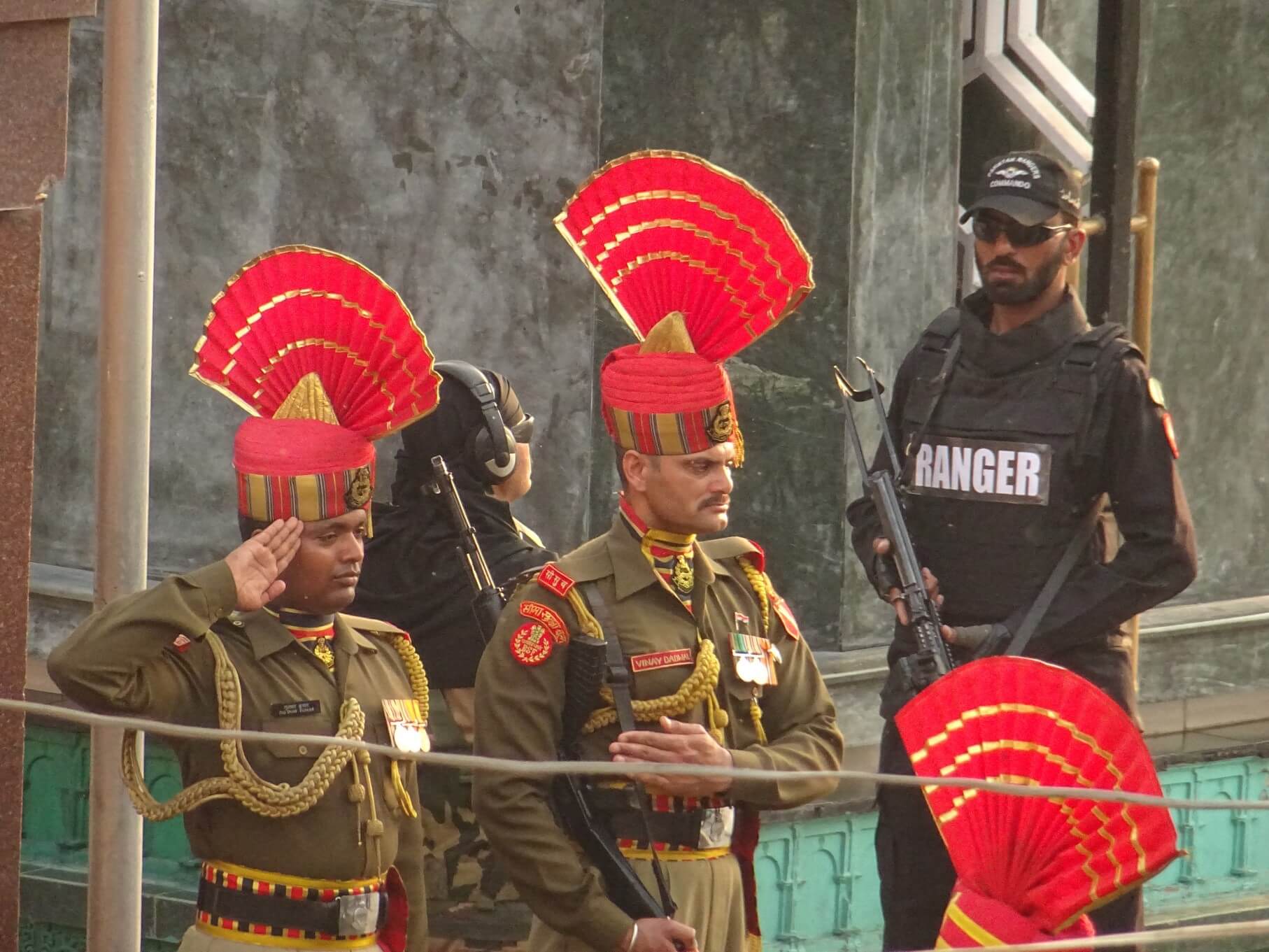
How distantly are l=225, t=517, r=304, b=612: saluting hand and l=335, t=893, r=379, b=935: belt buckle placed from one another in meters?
0.62

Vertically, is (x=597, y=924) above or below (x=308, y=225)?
below

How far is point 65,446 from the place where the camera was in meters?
7.67

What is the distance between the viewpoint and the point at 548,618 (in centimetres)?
482

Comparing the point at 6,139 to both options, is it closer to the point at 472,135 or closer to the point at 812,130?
the point at 472,135

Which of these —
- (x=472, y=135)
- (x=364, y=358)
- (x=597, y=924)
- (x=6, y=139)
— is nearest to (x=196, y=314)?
(x=472, y=135)

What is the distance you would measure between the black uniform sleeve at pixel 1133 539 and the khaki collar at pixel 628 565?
40.1 inches

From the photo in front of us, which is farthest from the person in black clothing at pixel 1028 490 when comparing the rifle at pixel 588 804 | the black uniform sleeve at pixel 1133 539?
the rifle at pixel 588 804

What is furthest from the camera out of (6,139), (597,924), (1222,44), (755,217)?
(1222,44)

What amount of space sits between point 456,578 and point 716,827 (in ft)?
4.82

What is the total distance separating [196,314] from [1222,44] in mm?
3810

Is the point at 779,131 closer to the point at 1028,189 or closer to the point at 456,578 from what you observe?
the point at 1028,189

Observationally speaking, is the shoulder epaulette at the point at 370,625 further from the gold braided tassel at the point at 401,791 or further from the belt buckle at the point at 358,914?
the belt buckle at the point at 358,914

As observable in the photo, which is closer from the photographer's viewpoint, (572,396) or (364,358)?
(364,358)

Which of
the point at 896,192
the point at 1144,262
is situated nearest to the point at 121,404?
the point at 1144,262
